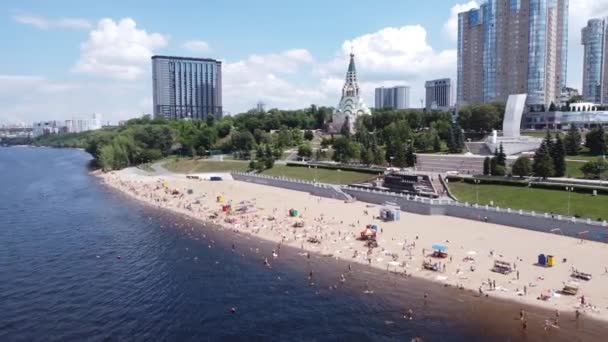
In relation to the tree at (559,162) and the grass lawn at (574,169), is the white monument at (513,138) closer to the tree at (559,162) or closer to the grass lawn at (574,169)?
the grass lawn at (574,169)

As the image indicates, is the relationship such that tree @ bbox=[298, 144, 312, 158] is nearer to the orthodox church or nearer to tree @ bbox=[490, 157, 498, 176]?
the orthodox church

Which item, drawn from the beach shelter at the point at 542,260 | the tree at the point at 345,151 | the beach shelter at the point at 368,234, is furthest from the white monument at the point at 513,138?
the beach shelter at the point at 542,260

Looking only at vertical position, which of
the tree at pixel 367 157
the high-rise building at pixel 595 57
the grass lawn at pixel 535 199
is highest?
the high-rise building at pixel 595 57

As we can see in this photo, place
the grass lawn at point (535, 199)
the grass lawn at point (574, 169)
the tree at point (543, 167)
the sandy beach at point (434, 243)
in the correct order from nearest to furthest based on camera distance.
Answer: the sandy beach at point (434, 243)
the grass lawn at point (535, 199)
the tree at point (543, 167)
the grass lawn at point (574, 169)

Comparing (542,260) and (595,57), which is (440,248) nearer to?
(542,260)

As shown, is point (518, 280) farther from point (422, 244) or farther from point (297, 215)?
point (297, 215)

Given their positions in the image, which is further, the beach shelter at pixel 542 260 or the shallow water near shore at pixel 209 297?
the beach shelter at pixel 542 260

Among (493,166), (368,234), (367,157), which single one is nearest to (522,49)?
(367,157)
